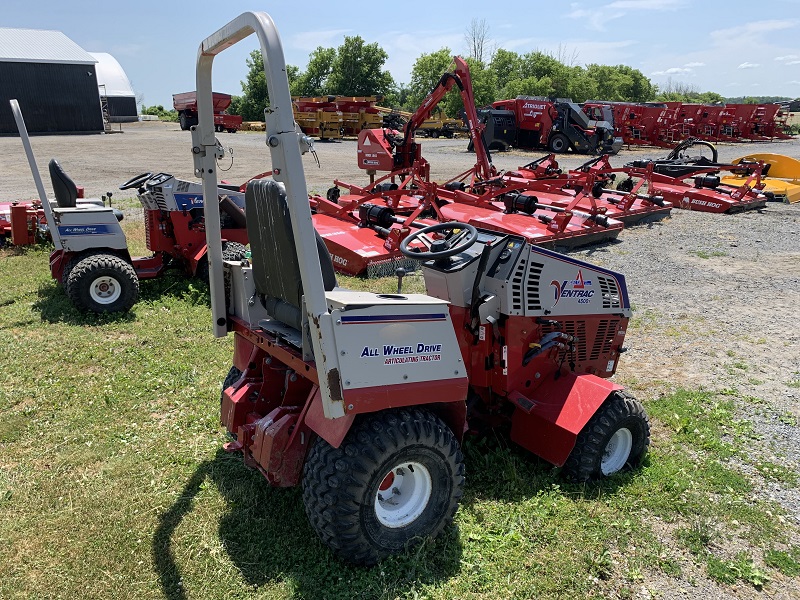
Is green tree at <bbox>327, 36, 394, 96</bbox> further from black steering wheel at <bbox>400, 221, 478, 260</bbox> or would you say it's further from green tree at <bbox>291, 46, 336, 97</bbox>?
black steering wheel at <bbox>400, 221, 478, 260</bbox>

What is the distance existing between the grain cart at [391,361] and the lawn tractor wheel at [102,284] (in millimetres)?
3136

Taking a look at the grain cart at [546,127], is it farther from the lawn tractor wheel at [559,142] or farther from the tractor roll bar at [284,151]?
the tractor roll bar at [284,151]

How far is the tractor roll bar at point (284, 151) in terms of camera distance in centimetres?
225

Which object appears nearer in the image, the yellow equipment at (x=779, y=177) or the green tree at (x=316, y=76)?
the yellow equipment at (x=779, y=177)

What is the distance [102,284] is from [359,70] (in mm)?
51229

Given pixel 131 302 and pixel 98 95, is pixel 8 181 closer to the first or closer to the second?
pixel 131 302

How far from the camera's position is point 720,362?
18.6 ft

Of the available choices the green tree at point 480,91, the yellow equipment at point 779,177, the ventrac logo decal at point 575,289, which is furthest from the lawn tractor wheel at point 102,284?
the green tree at point 480,91

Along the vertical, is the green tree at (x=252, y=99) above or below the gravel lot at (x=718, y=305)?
above

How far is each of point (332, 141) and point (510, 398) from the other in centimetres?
3156

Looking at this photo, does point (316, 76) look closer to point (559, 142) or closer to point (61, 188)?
point (559, 142)

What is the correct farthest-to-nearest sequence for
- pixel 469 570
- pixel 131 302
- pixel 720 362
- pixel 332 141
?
pixel 332 141 < pixel 131 302 < pixel 720 362 < pixel 469 570

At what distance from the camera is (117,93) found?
48.2 m

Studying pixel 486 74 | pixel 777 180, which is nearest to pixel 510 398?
pixel 777 180
